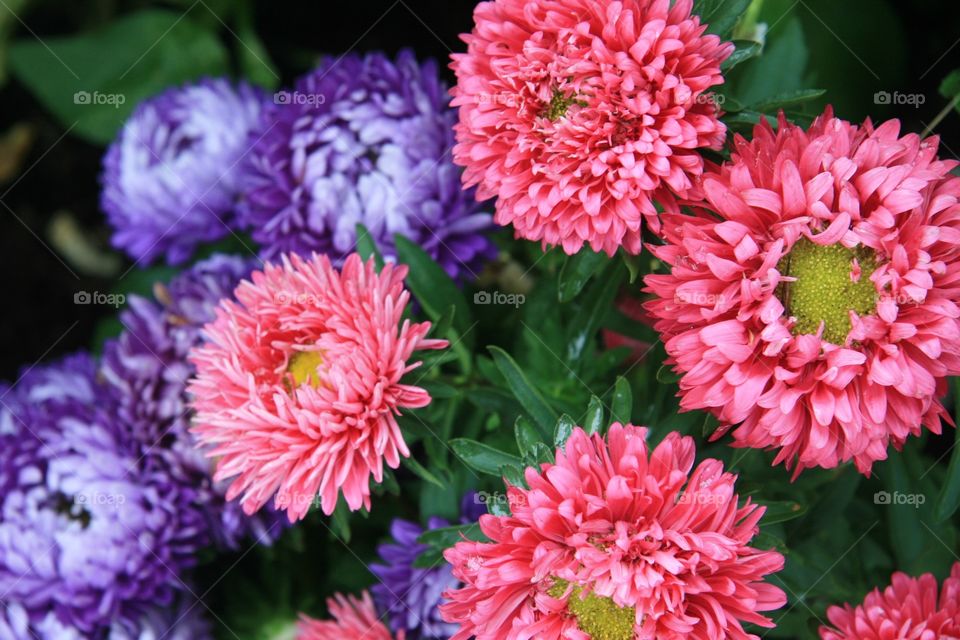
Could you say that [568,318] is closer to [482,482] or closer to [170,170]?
[482,482]

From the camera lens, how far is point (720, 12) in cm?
105

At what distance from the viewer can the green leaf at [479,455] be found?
1.08m

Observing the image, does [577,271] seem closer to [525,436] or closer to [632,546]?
[525,436]

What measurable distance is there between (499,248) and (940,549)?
31.8 inches

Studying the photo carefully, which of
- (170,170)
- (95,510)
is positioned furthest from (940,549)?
(170,170)

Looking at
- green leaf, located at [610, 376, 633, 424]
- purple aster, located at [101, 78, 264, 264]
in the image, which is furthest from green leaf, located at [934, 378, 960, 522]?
purple aster, located at [101, 78, 264, 264]

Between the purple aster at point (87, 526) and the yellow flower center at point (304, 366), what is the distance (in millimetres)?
368

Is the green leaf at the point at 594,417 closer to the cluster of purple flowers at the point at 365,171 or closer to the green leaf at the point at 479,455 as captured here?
the green leaf at the point at 479,455

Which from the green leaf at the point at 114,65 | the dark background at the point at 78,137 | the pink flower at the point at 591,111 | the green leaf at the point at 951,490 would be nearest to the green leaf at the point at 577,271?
the pink flower at the point at 591,111

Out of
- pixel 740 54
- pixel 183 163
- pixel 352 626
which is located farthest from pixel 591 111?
pixel 183 163

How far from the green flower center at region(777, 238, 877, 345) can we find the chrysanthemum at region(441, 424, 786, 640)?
190 millimetres

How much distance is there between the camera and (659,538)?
0.90 meters

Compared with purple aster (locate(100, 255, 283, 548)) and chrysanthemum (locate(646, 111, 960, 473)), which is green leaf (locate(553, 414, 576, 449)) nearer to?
chrysanthemum (locate(646, 111, 960, 473))

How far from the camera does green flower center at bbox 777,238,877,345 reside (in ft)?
3.17
